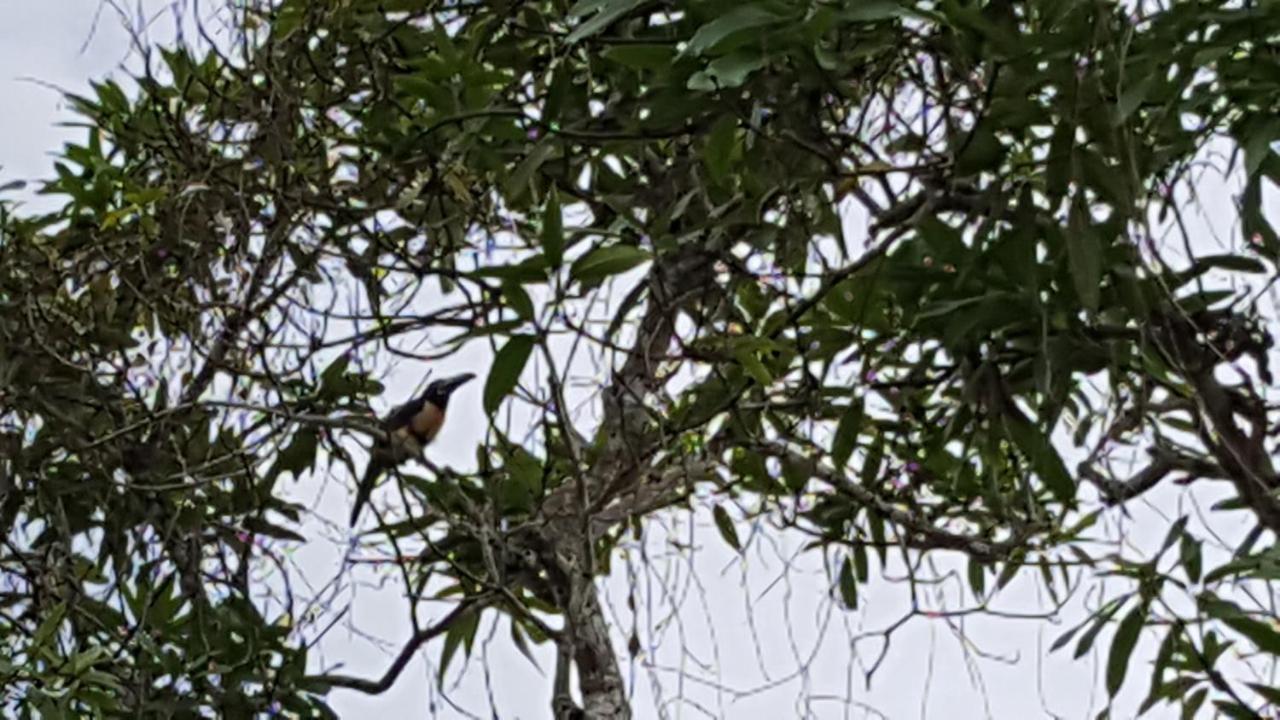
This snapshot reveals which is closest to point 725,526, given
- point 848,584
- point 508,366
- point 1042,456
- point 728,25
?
point 848,584

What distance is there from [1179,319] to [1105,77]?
252mm

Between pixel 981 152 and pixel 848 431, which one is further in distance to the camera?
pixel 848 431

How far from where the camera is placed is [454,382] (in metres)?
2.57

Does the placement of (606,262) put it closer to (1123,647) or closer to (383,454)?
(383,454)

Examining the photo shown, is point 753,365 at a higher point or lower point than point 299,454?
lower

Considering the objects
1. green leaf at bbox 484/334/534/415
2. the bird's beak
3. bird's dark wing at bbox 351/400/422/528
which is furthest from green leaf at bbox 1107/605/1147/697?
the bird's beak

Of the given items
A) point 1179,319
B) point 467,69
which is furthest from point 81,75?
point 1179,319

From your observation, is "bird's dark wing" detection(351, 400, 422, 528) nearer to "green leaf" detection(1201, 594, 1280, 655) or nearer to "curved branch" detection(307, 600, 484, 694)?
"curved branch" detection(307, 600, 484, 694)

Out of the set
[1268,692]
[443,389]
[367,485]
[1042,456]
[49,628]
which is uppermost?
[443,389]

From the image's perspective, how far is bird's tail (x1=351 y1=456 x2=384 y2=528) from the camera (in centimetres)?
201

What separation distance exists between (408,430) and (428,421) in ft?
0.41

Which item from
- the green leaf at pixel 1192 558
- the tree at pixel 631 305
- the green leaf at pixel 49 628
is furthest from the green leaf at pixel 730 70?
the green leaf at pixel 49 628

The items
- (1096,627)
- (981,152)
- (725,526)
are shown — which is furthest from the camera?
(725,526)

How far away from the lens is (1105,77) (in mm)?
1518
